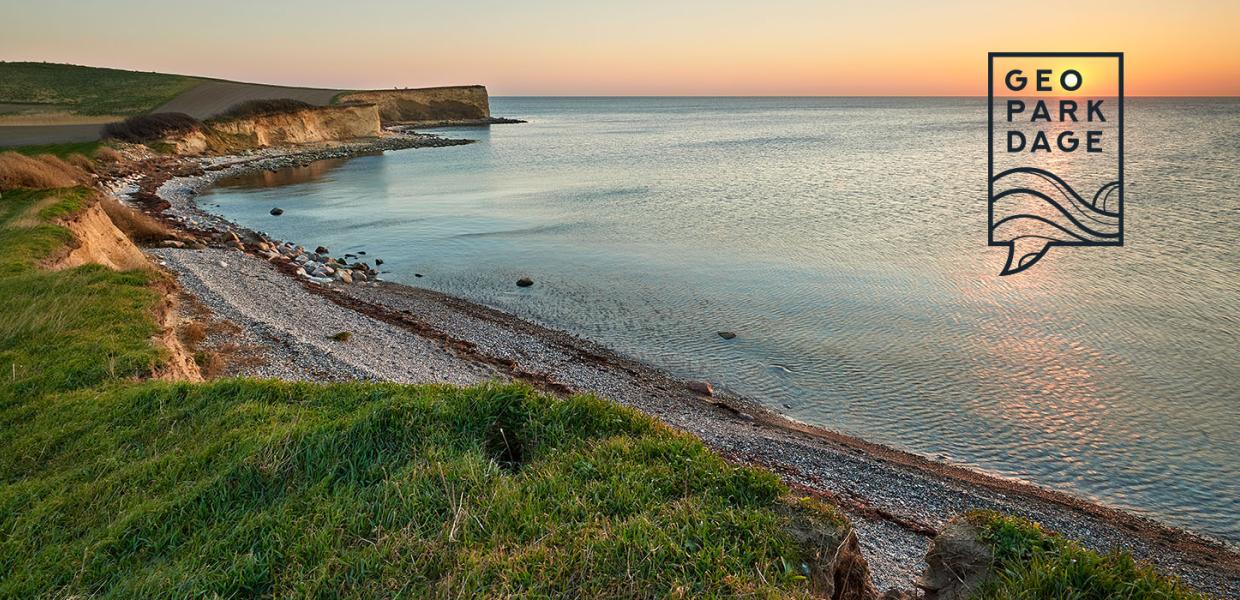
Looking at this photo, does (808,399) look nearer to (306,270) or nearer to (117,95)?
(306,270)

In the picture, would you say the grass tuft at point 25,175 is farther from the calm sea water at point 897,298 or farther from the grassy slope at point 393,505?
the grassy slope at point 393,505

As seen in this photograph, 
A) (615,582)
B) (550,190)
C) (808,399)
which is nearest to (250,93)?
(550,190)

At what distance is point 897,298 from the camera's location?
20.7m

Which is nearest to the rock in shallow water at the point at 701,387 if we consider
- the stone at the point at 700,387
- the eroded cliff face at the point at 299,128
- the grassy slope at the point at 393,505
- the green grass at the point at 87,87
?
the stone at the point at 700,387

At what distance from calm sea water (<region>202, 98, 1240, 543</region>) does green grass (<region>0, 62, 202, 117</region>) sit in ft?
183

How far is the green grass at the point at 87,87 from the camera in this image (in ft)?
275

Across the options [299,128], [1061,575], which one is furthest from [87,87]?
[1061,575]

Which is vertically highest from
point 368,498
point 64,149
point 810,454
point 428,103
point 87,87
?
point 428,103

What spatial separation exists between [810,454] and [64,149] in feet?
177

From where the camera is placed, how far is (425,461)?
5320 millimetres

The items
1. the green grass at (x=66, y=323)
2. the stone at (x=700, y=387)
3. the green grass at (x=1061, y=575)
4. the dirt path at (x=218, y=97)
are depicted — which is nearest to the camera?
the green grass at (x=1061, y=575)

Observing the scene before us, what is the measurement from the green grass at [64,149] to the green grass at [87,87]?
117 ft

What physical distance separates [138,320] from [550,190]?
39483 mm

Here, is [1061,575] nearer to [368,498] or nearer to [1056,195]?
[368,498]
